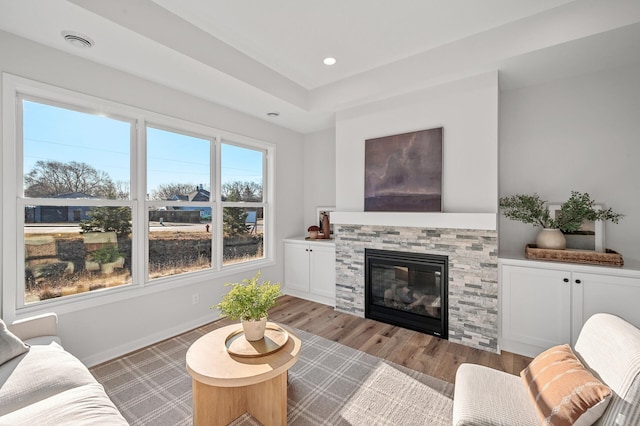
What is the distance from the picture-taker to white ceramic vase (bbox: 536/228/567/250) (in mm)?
2617

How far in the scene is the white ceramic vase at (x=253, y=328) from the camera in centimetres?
186

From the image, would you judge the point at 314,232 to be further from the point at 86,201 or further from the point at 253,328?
the point at 86,201

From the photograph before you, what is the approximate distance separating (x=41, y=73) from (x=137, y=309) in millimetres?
2150

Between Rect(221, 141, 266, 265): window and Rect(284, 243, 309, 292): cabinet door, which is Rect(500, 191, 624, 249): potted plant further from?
Rect(221, 141, 266, 265): window

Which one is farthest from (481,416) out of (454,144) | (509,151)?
(509,151)

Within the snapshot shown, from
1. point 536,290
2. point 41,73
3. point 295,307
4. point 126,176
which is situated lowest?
point 295,307

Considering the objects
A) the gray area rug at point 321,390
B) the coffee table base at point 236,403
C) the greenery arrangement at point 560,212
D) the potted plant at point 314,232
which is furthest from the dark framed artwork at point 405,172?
the coffee table base at point 236,403

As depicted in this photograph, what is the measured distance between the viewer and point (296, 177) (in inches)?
183

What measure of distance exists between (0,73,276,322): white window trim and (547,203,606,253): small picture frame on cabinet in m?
3.52

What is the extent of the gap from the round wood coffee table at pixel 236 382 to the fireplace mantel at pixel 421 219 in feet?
5.76

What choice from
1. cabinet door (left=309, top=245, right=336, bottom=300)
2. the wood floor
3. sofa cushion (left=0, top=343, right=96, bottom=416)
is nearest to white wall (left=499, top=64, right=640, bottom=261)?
the wood floor

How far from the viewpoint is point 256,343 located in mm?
1867

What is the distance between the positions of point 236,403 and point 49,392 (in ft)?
3.24

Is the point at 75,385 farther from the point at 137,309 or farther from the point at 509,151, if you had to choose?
the point at 509,151
